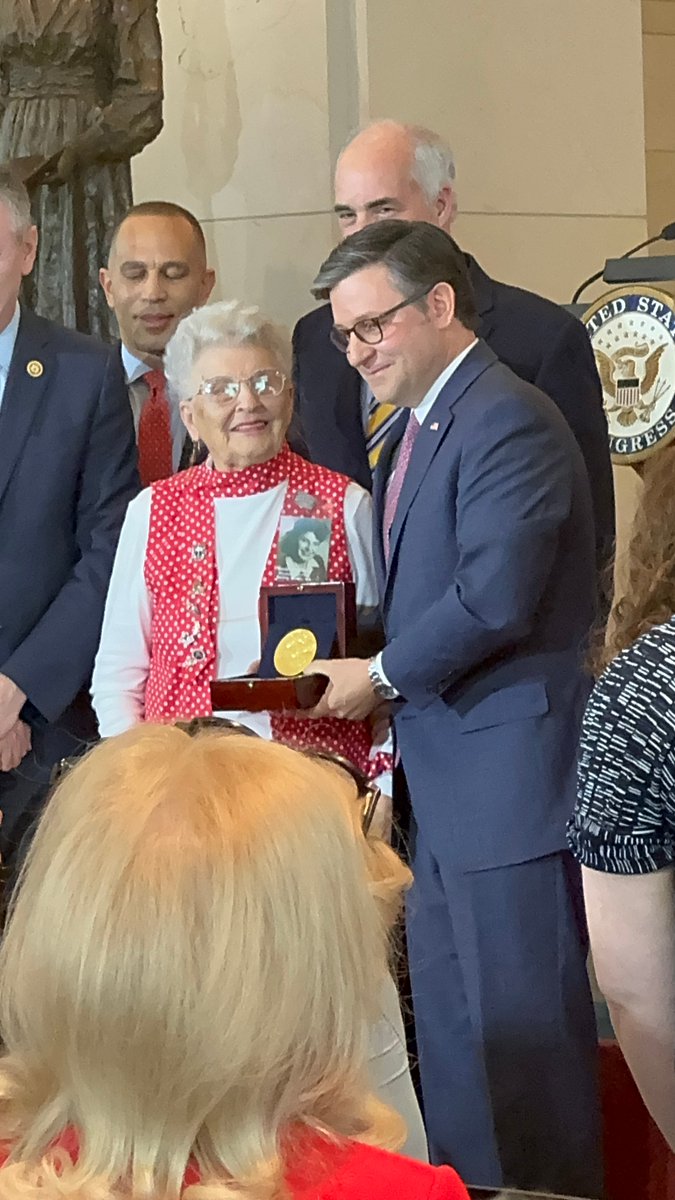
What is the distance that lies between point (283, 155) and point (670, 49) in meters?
1.55

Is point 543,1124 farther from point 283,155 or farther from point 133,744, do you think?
point 283,155

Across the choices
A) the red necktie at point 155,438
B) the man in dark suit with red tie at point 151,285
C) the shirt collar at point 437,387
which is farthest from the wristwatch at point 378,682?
the man in dark suit with red tie at point 151,285

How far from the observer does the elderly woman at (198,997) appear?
966 mm

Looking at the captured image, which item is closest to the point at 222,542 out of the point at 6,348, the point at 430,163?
the point at 6,348

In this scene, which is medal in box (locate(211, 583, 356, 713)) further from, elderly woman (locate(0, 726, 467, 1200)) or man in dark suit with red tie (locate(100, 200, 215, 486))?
elderly woman (locate(0, 726, 467, 1200))

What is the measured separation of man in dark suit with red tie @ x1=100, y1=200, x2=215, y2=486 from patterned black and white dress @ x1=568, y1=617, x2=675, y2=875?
6.28 feet

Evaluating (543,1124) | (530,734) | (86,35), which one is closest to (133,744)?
(530,734)

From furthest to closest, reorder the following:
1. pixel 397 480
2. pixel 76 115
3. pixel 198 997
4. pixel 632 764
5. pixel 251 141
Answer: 1. pixel 251 141
2. pixel 76 115
3. pixel 397 480
4. pixel 632 764
5. pixel 198 997

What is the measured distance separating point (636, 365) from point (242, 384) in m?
1.13

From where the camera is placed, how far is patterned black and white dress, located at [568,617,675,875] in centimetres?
144

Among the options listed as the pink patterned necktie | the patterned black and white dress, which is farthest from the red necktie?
the patterned black and white dress

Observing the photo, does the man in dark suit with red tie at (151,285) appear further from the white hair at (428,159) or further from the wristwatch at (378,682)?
the wristwatch at (378,682)

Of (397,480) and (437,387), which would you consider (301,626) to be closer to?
(397,480)

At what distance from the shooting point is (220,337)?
2.61 m
